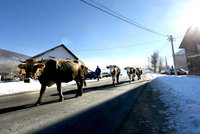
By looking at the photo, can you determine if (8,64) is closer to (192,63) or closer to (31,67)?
(31,67)

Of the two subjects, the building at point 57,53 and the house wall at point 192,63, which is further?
the building at point 57,53

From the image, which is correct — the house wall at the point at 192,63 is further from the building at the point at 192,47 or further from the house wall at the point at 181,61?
the house wall at the point at 181,61

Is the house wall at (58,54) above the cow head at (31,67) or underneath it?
above

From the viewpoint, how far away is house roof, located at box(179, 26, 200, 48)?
18.0 m

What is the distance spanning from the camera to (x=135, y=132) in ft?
5.48

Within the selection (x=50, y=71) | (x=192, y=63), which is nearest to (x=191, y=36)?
(x=192, y=63)

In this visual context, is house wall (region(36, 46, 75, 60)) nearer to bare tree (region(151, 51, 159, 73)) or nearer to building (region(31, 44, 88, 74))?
building (region(31, 44, 88, 74))

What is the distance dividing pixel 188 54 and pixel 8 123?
28.1m

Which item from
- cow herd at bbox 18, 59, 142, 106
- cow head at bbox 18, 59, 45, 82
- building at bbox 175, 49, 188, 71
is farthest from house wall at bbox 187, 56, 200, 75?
building at bbox 175, 49, 188, 71

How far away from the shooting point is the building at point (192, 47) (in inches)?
717

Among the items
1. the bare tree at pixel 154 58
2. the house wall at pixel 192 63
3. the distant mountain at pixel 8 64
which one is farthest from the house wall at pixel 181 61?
the distant mountain at pixel 8 64

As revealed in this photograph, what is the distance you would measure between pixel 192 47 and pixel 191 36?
8.92ft

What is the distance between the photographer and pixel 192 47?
808 inches

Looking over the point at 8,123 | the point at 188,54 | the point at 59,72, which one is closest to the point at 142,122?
the point at 8,123
